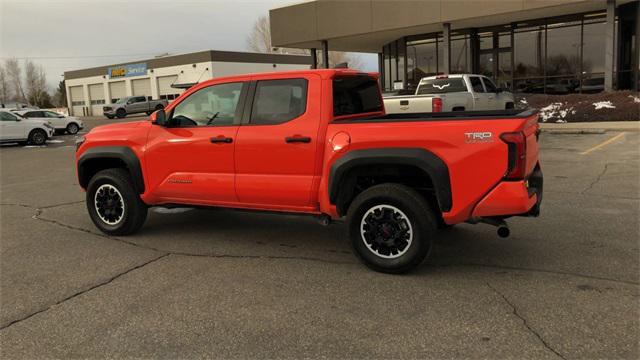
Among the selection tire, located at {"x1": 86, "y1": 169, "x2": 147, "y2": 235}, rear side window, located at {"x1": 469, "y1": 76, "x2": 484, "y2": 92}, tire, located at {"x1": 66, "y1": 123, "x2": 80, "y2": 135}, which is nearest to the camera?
tire, located at {"x1": 86, "y1": 169, "x2": 147, "y2": 235}

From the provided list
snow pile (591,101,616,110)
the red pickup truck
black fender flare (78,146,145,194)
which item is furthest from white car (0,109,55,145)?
snow pile (591,101,616,110)

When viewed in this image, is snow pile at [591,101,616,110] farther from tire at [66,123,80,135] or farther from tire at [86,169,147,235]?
tire at [66,123,80,135]

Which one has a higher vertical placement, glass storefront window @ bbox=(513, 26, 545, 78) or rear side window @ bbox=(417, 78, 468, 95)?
glass storefront window @ bbox=(513, 26, 545, 78)

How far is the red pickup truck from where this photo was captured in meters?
4.27

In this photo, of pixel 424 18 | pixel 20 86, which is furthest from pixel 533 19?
pixel 20 86

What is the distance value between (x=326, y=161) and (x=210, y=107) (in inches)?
63.4

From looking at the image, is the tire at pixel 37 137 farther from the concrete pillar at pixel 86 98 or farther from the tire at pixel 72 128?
the concrete pillar at pixel 86 98

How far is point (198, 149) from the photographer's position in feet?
18.1

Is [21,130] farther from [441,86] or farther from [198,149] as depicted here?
[198,149]

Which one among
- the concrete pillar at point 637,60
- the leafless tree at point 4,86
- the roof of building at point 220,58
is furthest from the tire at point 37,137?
the leafless tree at point 4,86

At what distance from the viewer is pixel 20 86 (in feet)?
373

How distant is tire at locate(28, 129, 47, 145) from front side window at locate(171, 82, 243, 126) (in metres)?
19.6

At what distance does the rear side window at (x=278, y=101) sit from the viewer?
509cm

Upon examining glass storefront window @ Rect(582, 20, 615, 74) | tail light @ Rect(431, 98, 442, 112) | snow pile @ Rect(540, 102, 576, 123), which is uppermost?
glass storefront window @ Rect(582, 20, 615, 74)
